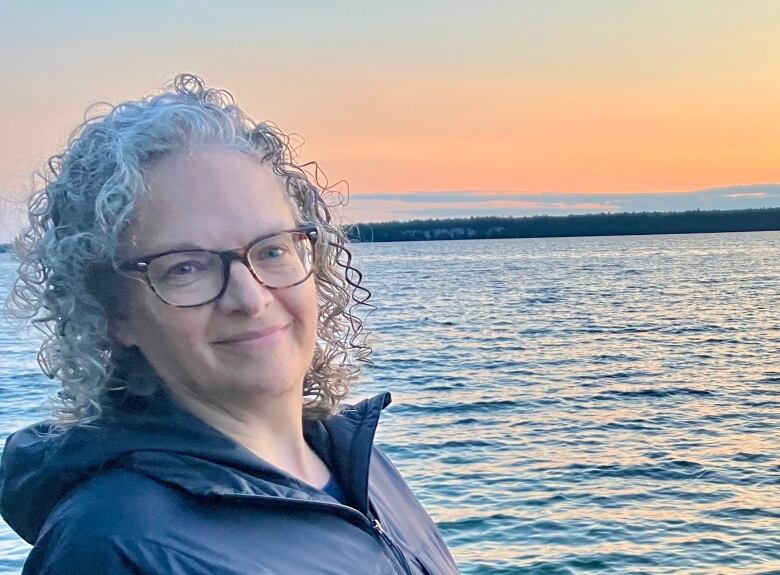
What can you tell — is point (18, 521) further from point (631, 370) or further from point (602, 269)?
point (602, 269)

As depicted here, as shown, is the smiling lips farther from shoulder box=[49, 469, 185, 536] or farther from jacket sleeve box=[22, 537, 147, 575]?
jacket sleeve box=[22, 537, 147, 575]

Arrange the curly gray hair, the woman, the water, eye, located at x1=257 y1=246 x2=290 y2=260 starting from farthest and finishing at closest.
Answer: the water < eye, located at x1=257 y1=246 x2=290 y2=260 < the curly gray hair < the woman

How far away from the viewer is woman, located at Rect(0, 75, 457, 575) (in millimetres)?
1626

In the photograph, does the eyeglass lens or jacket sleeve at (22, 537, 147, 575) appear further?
the eyeglass lens

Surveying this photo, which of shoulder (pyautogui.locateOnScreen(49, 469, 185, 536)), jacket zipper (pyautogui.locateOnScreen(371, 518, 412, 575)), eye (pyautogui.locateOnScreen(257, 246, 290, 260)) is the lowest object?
jacket zipper (pyautogui.locateOnScreen(371, 518, 412, 575))

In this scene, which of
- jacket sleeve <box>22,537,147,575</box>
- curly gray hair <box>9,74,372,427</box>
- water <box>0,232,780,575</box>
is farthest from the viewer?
water <box>0,232,780,575</box>

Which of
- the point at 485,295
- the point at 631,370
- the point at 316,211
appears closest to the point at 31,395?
the point at 631,370

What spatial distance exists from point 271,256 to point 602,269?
6628 cm

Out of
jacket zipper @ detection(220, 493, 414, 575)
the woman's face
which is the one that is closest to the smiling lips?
the woman's face

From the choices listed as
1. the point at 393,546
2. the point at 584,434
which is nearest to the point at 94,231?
the point at 393,546

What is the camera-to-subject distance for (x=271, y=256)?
77.1 inches

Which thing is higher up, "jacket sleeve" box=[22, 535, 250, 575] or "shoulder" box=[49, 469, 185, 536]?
"shoulder" box=[49, 469, 185, 536]

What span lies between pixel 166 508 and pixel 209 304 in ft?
1.40

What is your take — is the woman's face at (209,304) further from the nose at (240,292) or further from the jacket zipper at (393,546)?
the jacket zipper at (393,546)
